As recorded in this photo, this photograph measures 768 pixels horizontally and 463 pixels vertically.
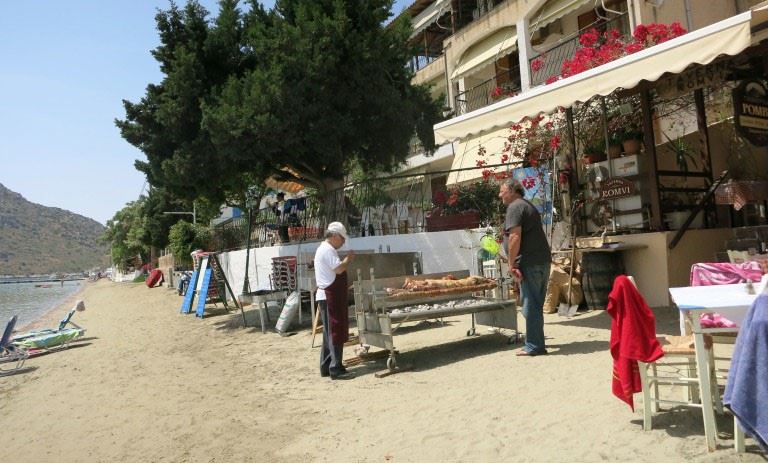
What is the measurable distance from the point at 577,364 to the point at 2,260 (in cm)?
20297

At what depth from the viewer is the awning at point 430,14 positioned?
24.7 meters

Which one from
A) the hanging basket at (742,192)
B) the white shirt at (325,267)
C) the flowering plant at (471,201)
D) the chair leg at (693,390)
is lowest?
the chair leg at (693,390)

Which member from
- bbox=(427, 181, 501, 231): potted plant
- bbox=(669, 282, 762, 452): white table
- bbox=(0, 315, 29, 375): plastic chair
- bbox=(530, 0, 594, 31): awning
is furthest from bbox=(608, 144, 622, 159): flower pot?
bbox=(530, 0, 594, 31): awning

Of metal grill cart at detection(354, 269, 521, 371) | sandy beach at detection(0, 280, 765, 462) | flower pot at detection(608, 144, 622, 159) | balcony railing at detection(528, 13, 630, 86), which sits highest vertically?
balcony railing at detection(528, 13, 630, 86)

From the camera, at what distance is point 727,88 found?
8.19 metres

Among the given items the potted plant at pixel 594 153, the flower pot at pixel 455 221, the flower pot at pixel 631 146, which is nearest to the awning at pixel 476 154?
the flower pot at pixel 455 221

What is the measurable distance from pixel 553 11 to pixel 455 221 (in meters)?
10.6

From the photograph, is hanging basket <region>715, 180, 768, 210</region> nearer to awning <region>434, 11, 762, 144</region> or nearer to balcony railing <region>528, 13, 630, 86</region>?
awning <region>434, 11, 762, 144</region>

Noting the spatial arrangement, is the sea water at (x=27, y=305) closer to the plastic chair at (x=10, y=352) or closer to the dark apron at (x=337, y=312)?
the plastic chair at (x=10, y=352)

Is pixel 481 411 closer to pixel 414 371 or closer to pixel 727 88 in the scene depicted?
pixel 414 371

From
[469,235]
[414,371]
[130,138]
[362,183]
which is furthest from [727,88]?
[130,138]

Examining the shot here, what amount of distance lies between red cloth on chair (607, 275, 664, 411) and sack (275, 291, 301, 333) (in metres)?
7.23

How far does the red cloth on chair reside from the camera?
3.49 metres

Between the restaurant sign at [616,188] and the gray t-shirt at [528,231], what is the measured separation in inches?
103
